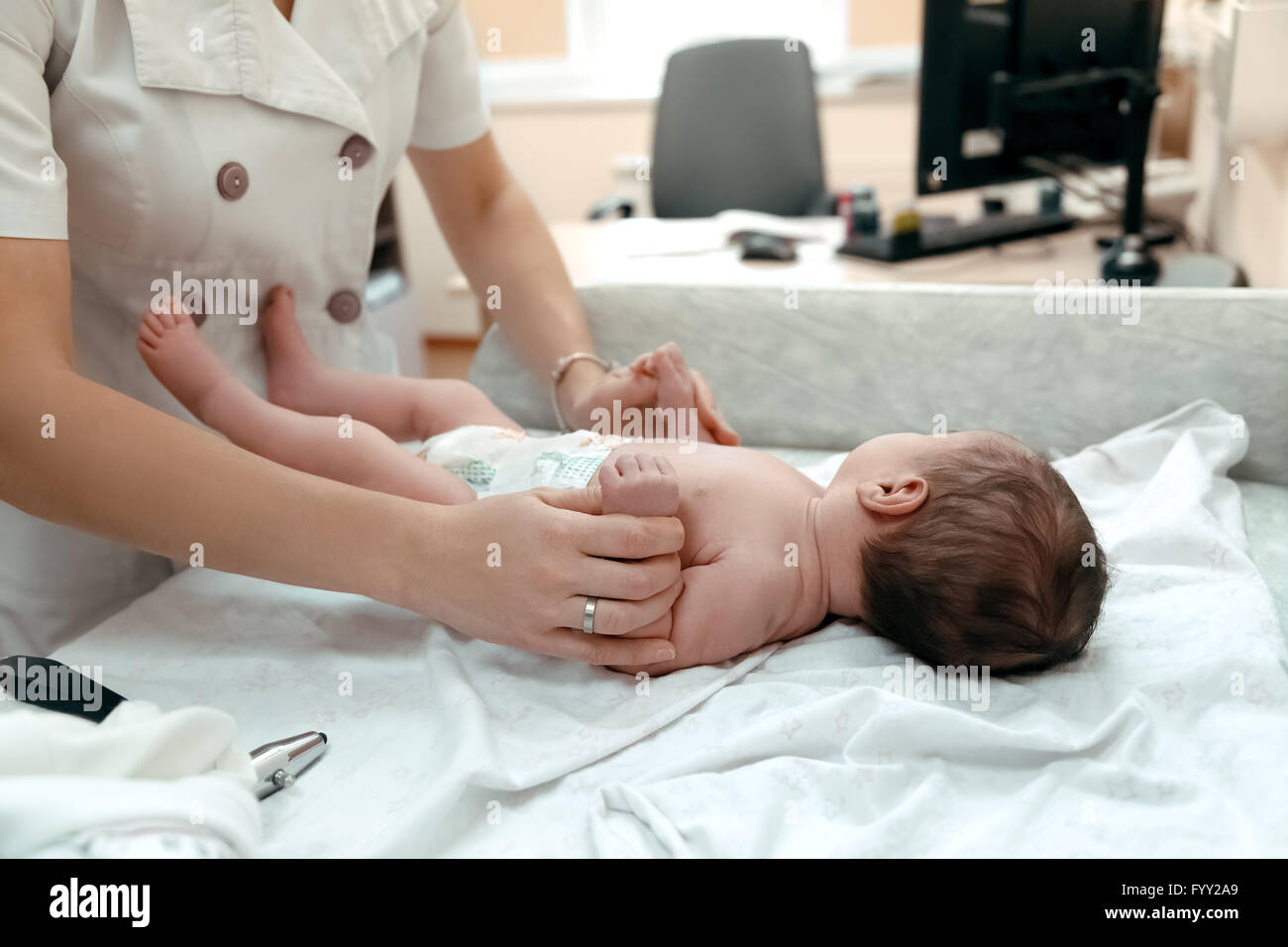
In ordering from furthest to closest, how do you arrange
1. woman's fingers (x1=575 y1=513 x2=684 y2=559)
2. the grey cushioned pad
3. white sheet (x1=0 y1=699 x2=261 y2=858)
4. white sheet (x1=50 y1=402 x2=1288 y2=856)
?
1. the grey cushioned pad
2. woman's fingers (x1=575 y1=513 x2=684 y2=559)
3. white sheet (x1=50 y1=402 x2=1288 y2=856)
4. white sheet (x1=0 y1=699 x2=261 y2=858)

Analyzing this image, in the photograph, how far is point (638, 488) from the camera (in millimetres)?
960

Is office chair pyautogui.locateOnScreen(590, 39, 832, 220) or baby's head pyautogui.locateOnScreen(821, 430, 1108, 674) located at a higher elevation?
office chair pyautogui.locateOnScreen(590, 39, 832, 220)

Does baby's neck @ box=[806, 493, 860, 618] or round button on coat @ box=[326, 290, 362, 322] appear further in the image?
round button on coat @ box=[326, 290, 362, 322]

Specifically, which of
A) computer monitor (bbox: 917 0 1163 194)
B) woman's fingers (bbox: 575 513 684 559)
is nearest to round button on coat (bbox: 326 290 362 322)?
woman's fingers (bbox: 575 513 684 559)

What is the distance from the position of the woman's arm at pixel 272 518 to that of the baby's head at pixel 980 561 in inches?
10.6

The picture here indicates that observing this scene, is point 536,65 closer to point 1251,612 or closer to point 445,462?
point 445,462

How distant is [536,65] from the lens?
13.9ft

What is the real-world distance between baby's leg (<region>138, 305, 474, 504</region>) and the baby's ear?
18.5 inches

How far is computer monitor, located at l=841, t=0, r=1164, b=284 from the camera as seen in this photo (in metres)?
2.24

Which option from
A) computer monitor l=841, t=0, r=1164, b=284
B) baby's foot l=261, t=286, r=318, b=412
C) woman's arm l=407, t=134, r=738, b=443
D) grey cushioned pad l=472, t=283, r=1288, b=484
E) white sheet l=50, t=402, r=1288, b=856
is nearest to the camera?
white sheet l=50, t=402, r=1288, b=856

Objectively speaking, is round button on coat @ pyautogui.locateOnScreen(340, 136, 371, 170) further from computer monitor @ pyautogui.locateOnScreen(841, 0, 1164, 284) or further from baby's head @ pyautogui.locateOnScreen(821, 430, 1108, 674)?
computer monitor @ pyautogui.locateOnScreen(841, 0, 1164, 284)

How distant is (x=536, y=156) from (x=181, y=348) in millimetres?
3165

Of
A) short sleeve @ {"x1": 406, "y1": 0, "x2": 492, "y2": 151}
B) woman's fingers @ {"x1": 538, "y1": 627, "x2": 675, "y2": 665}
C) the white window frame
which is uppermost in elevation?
the white window frame

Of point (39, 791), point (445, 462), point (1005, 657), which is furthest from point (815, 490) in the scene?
point (39, 791)
